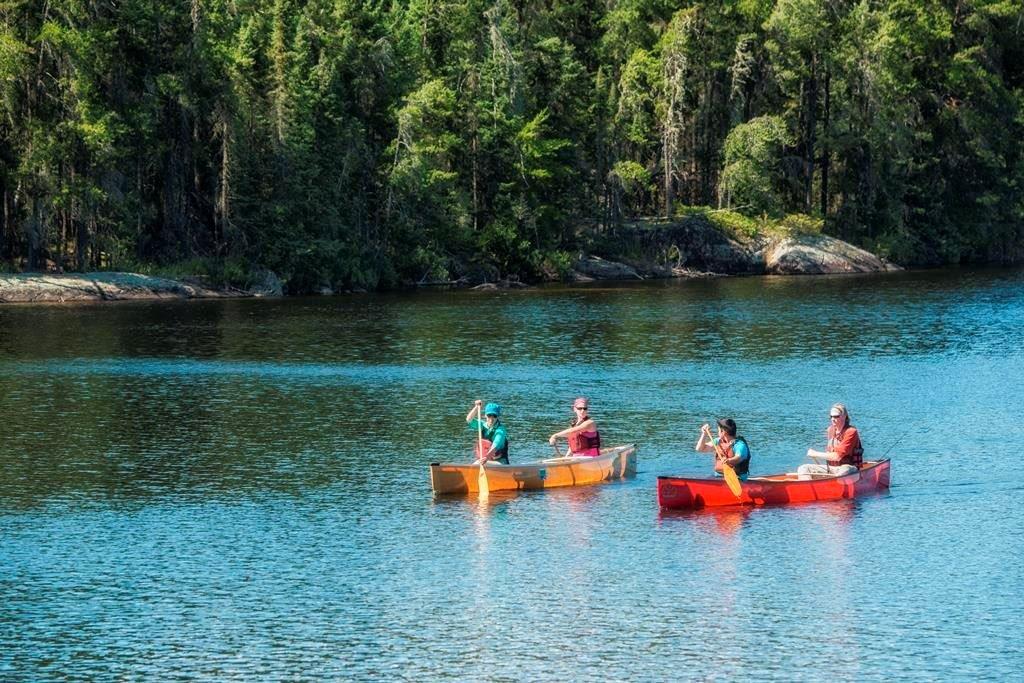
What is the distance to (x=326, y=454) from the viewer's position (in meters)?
35.2

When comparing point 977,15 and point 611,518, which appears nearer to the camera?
point 611,518

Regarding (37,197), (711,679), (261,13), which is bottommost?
(711,679)

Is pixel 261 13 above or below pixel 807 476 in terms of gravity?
above

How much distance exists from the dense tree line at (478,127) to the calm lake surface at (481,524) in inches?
912

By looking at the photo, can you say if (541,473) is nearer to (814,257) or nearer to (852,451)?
(852,451)

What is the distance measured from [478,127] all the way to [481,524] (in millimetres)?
64422

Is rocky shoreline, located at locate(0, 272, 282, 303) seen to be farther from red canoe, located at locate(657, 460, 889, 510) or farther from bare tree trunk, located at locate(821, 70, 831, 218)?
red canoe, located at locate(657, 460, 889, 510)

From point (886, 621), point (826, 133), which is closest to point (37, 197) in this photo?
point (826, 133)

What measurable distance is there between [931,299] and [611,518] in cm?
A: 5111

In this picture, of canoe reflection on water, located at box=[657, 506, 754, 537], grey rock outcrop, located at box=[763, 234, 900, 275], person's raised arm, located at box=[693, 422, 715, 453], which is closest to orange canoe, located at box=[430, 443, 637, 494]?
person's raised arm, located at box=[693, 422, 715, 453]

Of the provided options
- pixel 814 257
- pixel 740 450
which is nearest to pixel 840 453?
pixel 740 450

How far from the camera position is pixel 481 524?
91.5 ft

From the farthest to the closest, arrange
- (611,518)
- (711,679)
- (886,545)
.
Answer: (611,518)
(886,545)
(711,679)

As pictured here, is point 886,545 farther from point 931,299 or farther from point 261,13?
point 261,13
